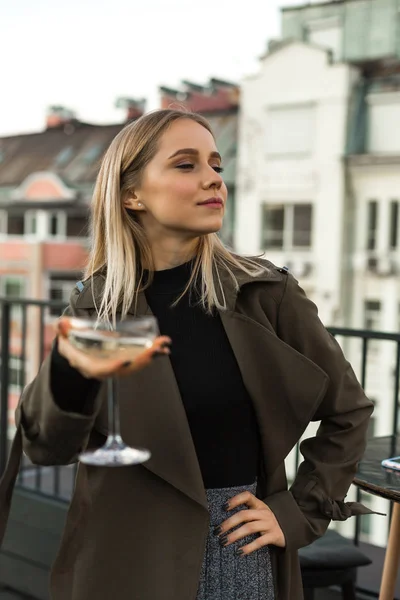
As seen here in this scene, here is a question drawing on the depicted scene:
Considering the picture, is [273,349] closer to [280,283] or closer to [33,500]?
[280,283]

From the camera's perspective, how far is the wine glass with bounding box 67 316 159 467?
796 millimetres

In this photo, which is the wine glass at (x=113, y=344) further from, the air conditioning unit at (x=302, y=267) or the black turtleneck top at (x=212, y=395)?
the air conditioning unit at (x=302, y=267)

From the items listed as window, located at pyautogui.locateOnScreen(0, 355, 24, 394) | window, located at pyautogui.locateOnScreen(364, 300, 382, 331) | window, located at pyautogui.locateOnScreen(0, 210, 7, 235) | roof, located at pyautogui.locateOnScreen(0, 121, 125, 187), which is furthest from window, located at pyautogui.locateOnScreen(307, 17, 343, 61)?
window, located at pyautogui.locateOnScreen(0, 355, 24, 394)

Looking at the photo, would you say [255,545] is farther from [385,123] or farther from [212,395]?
[385,123]

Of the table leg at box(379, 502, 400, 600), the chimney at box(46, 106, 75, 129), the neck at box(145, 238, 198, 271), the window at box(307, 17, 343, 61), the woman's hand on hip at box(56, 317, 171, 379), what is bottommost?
the table leg at box(379, 502, 400, 600)

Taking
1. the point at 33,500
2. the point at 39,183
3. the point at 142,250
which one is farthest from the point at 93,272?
the point at 39,183

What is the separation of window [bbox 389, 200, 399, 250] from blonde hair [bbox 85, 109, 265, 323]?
27.5m

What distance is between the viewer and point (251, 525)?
3.86 feet

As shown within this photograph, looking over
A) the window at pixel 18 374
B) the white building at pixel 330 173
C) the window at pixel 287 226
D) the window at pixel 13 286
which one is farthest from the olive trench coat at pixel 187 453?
the window at pixel 13 286

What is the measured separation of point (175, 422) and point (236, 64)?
35.3 m

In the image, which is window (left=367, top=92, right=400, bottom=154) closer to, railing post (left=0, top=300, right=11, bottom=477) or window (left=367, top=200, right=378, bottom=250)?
window (left=367, top=200, right=378, bottom=250)

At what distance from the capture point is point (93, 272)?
4.21 ft

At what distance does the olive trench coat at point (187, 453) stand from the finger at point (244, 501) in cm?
4

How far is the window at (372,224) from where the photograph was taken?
2878cm
